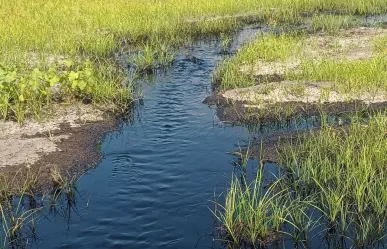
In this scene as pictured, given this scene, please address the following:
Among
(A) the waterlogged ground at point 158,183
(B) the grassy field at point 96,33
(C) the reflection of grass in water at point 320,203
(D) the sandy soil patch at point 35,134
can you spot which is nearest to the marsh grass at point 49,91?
(B) the grassy field at point 96,33

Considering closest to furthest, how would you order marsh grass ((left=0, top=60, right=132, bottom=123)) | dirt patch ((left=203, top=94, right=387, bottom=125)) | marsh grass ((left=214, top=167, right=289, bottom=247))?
marsh grass ((left=214, top=167, right=289, bottom=247)) → marsh grass ((left=0, top=60, right=132, bottom=123)) → dirt patch ((left=203, top=94, right=387, bottom=125))

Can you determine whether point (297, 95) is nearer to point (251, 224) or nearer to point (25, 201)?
point (251, 224)

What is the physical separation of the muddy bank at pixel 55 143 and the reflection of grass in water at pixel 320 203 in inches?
128

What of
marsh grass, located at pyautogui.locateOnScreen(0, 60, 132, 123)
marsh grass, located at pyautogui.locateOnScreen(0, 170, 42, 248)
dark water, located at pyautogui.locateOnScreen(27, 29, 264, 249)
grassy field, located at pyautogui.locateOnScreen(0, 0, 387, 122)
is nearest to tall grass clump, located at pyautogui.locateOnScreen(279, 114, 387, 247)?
dark water, located at pyautogui.locateOnScreen(27, 29, 264, 249)

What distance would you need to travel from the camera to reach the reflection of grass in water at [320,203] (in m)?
6.81

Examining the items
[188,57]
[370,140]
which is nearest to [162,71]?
[188,57]

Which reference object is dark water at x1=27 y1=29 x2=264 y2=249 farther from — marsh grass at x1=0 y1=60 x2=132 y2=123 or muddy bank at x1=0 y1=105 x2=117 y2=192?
marsh grass at x1=0 y1=60 x2=132 y2=123

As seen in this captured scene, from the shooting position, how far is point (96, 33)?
1892 centimetres

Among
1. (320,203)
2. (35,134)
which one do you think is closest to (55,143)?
(35,134)

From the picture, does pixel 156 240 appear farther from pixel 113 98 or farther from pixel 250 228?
pixel 113 98

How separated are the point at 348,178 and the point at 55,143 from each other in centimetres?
571

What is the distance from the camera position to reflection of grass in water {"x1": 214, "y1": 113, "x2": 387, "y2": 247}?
6809 mm

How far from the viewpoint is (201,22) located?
21.7 metres

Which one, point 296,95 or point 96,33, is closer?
point 296,95
